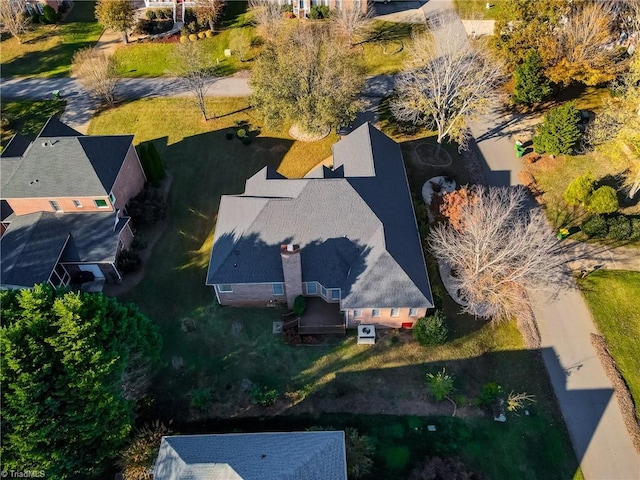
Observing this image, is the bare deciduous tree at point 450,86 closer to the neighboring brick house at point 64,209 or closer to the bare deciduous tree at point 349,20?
the bare deciduous tree at point 349,20

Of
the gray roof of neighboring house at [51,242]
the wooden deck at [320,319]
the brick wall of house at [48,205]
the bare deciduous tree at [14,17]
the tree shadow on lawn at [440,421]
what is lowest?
the tree shadow on lawn at [440,421]

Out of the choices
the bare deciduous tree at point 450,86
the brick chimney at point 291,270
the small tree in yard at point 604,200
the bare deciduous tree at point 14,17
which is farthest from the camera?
the bare deciduous tree at point 14,17

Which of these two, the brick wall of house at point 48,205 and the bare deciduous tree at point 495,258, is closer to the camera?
the bare deciduous tree at point 495,258

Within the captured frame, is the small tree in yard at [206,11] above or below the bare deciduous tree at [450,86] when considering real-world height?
above

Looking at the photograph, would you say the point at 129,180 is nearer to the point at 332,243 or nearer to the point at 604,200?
the point at 332,243

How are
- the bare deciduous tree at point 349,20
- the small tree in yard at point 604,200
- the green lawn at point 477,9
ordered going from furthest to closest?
the green lawn at point 477,9
the bare deciduous tree at point 349,20
the small tree in yard at point 604,200

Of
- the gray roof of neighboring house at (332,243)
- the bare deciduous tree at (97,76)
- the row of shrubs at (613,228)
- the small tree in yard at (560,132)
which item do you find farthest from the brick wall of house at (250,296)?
the bare deciduous tree at (97,76)

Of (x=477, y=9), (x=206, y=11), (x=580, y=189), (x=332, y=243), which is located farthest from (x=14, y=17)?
(x=580, y=189)

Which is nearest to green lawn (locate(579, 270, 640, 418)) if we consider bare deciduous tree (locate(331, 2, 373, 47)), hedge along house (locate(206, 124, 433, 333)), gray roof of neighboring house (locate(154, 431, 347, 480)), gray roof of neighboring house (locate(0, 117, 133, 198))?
hedge along house (locate(206, 124, 433, 333))
